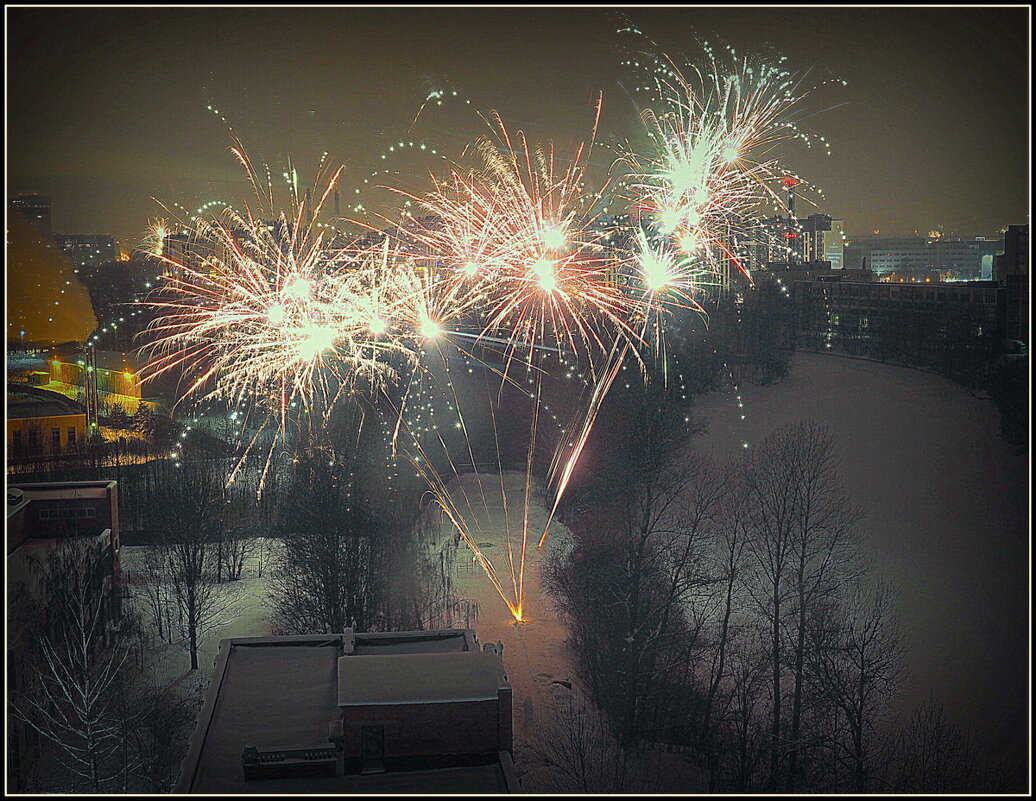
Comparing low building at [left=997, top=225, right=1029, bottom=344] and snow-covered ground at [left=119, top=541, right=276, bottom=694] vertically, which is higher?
low building at [left=997, top=225, right=1029, bottom=344]

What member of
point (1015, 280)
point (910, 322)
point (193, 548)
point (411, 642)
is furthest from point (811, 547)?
point (193, 548)

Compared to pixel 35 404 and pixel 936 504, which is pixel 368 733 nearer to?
pixel 936 504

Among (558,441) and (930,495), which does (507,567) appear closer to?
(558,441)

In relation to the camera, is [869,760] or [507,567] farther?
[507,567]

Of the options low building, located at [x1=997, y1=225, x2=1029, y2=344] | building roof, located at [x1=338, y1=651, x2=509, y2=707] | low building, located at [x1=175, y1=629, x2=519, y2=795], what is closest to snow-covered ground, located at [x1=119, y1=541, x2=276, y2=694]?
low building, located at [x1=175, y1=629, x2=519, y2=795]

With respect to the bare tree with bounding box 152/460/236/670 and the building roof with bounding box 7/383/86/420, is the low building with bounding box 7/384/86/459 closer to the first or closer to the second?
the building roof with bounding box 7/383/86/420

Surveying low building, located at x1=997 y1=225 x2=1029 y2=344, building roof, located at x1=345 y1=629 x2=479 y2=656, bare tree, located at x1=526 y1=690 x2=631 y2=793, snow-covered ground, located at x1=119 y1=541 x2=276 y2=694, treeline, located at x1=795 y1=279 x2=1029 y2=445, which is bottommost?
bare tree, located at x1=526 y1=690 x2=631 y2=793

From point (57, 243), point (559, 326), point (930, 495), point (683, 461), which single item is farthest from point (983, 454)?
point (57, 243)
